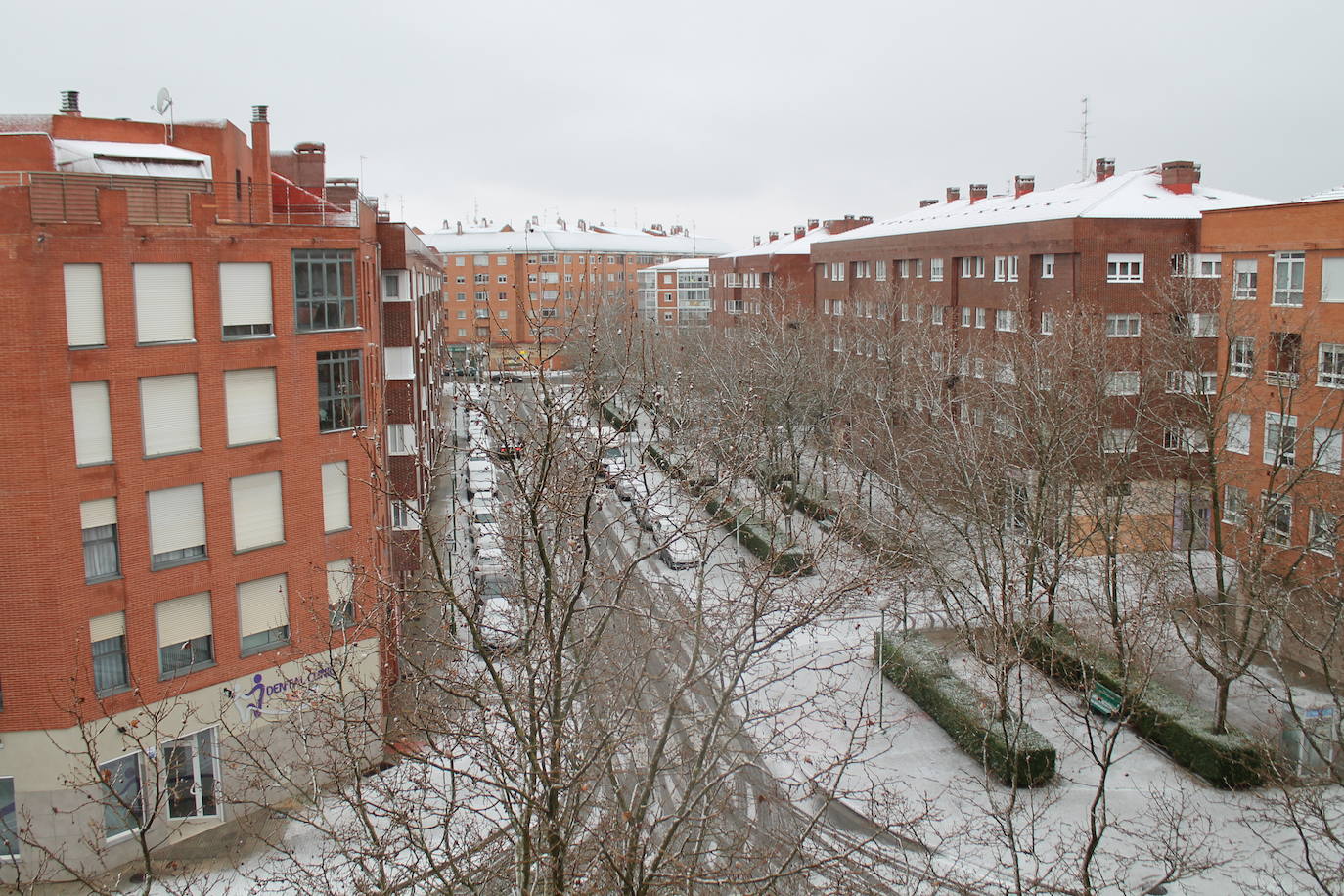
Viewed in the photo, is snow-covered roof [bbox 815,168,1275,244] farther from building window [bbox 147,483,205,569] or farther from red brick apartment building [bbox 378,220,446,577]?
building window [bbox 147,483,205,569]

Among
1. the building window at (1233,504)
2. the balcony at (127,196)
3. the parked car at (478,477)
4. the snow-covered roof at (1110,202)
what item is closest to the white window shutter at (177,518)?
the balcony at (127,196)

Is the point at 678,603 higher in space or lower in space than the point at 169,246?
lower

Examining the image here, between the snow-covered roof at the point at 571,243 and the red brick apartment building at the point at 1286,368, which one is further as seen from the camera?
the snow-covered roof at the point at 571,243

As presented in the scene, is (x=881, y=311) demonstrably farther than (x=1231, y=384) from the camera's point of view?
Yes

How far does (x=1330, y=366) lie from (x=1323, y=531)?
19.5 feet

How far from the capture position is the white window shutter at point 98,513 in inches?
630

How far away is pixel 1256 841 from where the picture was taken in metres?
16.8

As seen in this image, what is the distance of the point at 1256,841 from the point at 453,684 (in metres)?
14.2

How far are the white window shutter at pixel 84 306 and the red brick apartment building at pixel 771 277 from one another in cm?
3702

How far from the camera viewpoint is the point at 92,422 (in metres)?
16.0

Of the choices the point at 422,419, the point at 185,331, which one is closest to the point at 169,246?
the point at 185,331

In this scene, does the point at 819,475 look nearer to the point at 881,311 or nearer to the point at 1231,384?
the point at 881,311

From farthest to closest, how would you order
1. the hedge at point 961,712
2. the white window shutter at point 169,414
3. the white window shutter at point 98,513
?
the hedge at point 961,712
the white window shutter at point 169,414
the white window shutter at point 98,513

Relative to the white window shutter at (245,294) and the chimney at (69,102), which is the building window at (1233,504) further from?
the chimney at (69,102)
